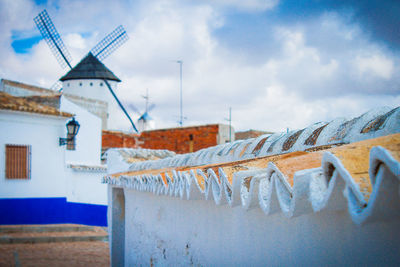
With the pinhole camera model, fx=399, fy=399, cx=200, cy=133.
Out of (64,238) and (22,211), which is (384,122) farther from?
(22,211)

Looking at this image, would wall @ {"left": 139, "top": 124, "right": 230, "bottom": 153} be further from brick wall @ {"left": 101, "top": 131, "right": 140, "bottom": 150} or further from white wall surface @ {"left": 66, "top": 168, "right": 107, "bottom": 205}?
white wall surface @ {"left": 66, "top": 168, "right": 107, "bottom": 205}

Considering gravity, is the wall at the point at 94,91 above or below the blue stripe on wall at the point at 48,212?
above

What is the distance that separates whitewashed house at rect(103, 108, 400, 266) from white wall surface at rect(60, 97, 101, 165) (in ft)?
39.5

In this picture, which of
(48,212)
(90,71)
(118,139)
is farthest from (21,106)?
(90,71)

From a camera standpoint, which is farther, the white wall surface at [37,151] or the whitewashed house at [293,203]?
the white wall surface at [37,151]

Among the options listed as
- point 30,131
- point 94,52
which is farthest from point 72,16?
point 30,131

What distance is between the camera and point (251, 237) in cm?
220

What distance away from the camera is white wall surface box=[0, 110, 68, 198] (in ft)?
40.7

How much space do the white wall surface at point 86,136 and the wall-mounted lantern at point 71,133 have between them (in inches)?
39.7

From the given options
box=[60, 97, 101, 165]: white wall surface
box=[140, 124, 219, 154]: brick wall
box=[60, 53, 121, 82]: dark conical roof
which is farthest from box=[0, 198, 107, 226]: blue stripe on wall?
box=[60, 53, 121, 82]: dark conical roof

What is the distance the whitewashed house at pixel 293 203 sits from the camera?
3.33 feet

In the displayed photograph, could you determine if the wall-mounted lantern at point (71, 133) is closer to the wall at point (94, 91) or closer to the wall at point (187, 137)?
the wall at point (187, 137)

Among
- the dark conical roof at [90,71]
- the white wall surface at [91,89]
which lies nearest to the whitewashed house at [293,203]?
the white wall surface at [91,89]

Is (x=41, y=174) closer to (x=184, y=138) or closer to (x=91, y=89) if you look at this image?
(x=184, y=138)
